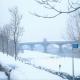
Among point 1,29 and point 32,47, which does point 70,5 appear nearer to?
point 1,29

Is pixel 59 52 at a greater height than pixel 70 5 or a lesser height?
lesser

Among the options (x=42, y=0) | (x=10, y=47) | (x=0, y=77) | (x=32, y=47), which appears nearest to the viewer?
(x=42, y=0)

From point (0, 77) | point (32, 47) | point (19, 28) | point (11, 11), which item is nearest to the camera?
point (0, 77)

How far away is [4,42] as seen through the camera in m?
11.3

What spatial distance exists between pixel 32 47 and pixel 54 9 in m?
16.2

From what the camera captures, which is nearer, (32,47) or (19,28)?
(19,28)

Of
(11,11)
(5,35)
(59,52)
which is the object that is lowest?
(59,52)

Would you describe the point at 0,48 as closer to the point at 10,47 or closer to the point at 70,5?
the point at 10,47

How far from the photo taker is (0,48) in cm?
1055

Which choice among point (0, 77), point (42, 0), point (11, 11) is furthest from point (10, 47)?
point (42, 0)

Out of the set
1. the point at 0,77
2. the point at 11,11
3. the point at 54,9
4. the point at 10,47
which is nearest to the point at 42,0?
the point at 54,9

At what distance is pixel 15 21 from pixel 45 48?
908 cm

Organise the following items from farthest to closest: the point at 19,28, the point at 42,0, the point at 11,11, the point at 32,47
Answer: the point at 32,47 → the point at 19,28 → the point at 11,11 → the point at 42,0

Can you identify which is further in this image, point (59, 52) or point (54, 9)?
point (59, 52)
